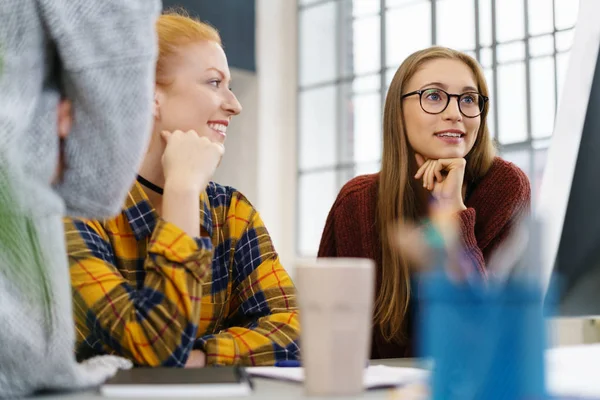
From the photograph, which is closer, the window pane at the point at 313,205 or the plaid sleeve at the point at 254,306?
the plaid sleeve at the point at 254,306

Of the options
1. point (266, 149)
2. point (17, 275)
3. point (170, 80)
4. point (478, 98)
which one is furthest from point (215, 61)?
point (266, 149)

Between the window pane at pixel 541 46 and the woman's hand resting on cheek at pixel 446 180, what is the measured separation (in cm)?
362

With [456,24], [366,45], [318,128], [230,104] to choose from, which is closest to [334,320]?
[230,104]

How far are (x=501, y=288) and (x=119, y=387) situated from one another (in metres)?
0.42

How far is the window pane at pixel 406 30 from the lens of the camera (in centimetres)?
605

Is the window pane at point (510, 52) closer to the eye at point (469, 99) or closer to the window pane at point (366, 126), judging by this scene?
the window pane at point (366, 126)

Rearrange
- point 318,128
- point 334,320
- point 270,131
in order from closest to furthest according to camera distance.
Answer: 1. point 334,320
2. point 270,131
3. point 318,128

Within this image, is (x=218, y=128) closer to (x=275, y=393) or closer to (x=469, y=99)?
(x=469, y=99)

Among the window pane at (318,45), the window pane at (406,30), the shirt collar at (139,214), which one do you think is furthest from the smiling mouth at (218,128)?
the window pane at (318,45)

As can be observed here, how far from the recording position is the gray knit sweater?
2.43 ft

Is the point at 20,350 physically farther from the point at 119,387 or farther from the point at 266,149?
the point at 266,149

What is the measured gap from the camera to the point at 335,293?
2.30ft

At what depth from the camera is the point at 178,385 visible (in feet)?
2.56

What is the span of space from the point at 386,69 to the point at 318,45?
883 mm
